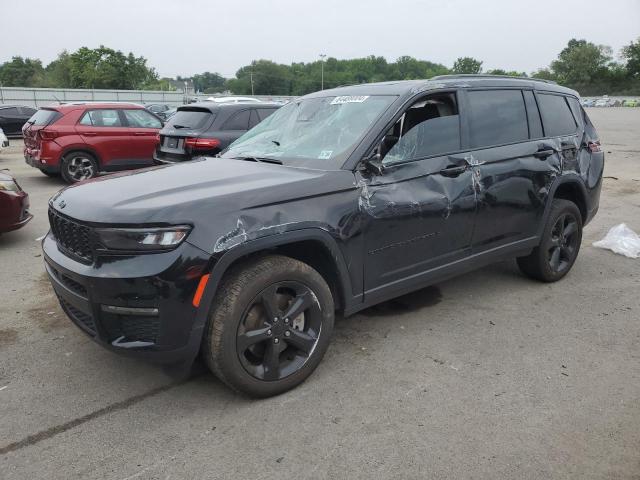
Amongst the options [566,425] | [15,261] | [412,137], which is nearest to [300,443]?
[566,425]

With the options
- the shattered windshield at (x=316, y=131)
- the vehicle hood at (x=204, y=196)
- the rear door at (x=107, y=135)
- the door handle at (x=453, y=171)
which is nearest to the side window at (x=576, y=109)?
the door handle at (x=453, y=171)

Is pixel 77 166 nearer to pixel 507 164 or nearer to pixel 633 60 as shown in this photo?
pixel 507 164

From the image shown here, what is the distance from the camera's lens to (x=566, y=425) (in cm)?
282

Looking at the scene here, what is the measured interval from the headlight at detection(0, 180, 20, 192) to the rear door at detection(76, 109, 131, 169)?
4.77 metres

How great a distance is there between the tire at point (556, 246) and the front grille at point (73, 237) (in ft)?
12.4

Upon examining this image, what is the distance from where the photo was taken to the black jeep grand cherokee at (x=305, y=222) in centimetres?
268

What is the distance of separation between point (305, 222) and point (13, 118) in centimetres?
2338

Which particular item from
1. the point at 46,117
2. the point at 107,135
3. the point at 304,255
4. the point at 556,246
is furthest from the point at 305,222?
the point at 46,117

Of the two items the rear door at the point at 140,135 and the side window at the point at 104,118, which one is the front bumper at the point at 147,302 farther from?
the side window at the point at 104,118

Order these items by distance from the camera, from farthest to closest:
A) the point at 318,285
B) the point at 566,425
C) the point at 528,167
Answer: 1. the point at 528,167
2. the point at 318,285
3. the point at 566,425

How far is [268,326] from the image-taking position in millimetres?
2969

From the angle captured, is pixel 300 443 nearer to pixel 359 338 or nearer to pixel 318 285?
pixel 318 285

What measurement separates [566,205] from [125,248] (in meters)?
3.99

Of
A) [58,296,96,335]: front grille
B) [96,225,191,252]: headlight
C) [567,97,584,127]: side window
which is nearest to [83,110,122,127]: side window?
[58,296,96,335]: front grille
